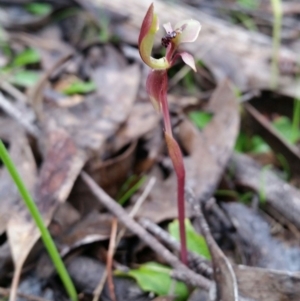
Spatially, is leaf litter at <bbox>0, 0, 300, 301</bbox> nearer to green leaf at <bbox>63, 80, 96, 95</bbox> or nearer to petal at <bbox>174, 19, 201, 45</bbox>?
green leaf at <bbox>63, 80, 96, 95</bbox>

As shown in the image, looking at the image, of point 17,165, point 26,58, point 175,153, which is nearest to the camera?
point 175,153

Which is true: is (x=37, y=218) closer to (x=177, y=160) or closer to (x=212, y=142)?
(x=177, y=160)

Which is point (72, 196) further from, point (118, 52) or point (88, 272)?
point (118, 52)

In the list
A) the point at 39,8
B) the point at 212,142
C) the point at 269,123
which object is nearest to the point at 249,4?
the point at 39,8

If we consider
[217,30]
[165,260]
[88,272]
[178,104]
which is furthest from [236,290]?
[217,30]

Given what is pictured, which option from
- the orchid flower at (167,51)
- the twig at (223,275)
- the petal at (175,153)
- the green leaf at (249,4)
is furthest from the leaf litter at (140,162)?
the green leaf at (249,4)
